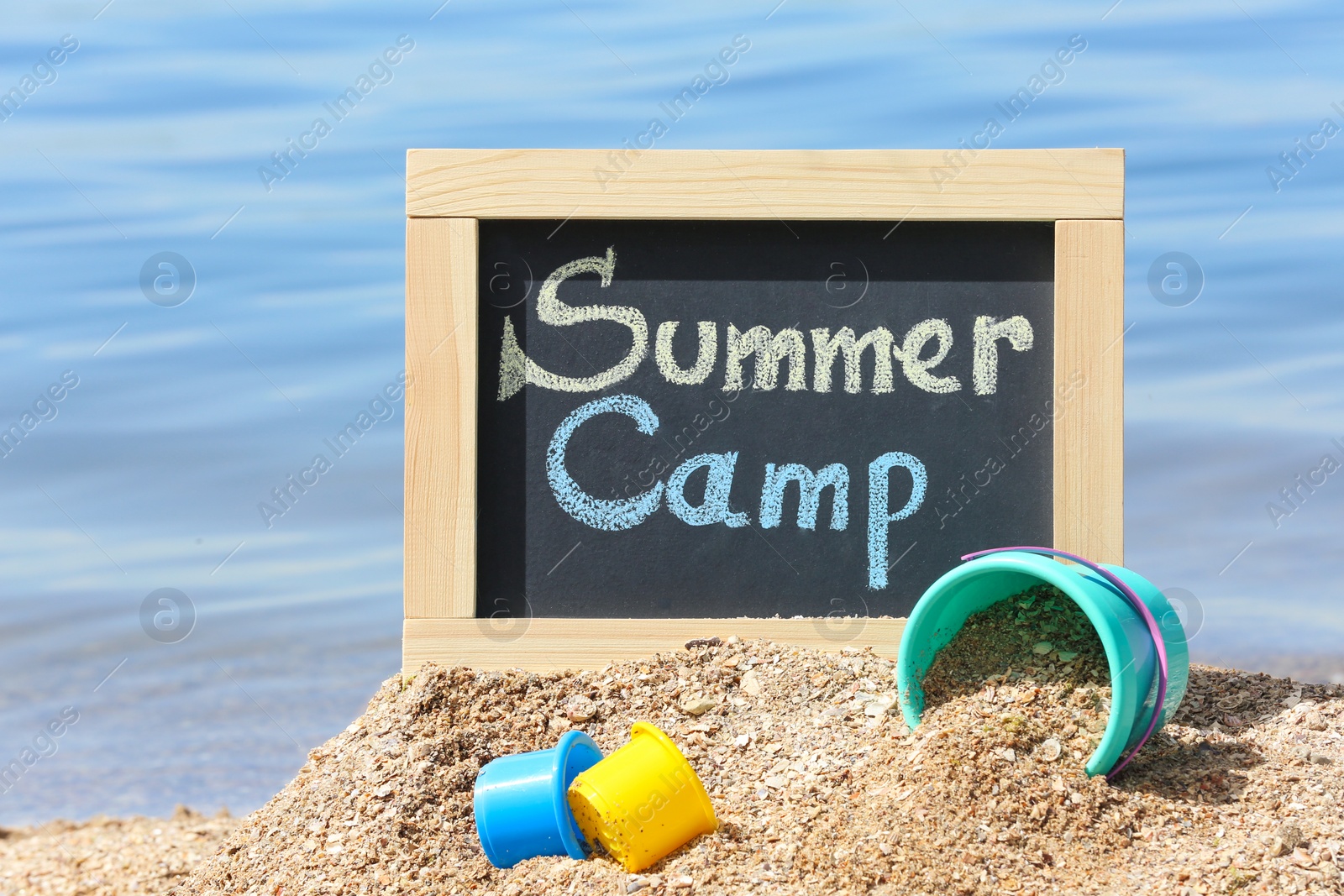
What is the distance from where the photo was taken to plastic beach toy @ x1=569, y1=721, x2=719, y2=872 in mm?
2430

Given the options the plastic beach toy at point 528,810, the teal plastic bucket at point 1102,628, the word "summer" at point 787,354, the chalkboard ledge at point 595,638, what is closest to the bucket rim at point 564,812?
the plastic beach toy at point 528,810

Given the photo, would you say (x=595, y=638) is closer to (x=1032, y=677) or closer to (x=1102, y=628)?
(x=1032, y=677)

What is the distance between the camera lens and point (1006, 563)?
2.76 meters

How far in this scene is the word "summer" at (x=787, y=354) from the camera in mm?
3881

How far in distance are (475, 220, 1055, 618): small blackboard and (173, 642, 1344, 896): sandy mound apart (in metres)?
0.35

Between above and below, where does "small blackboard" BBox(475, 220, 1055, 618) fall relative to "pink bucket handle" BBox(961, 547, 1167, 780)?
above

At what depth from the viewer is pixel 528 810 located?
2.55m

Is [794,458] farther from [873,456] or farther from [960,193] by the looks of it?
[960,193]

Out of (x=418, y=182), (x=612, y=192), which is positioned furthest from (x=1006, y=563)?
(x=418, y=182)

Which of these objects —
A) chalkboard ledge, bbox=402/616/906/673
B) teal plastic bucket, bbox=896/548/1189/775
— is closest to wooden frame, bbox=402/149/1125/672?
chalkboard ledge, bbox=402/616/906/673

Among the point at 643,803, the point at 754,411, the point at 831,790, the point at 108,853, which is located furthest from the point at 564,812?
the point at 108,853

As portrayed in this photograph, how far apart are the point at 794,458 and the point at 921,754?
141 cm

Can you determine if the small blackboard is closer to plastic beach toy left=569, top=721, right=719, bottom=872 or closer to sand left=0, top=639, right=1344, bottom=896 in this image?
sand left=0, top=639, right=1344, bottom=896

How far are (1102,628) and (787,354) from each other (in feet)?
5.41
